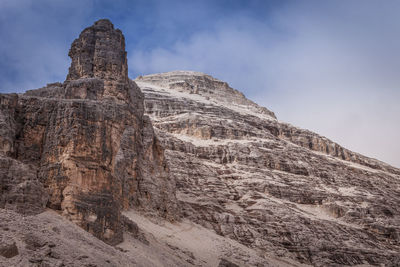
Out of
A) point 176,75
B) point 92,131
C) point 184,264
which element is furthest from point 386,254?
point 176,75

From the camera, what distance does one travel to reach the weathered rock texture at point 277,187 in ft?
163

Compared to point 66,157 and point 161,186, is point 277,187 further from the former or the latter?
point 66,157

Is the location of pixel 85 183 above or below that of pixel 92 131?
below

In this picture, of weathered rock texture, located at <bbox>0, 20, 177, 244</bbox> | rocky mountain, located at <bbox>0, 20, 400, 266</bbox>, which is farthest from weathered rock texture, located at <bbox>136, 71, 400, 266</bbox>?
weathered rock texture, located at <bbox>0, 20, 177, 244</bbox>

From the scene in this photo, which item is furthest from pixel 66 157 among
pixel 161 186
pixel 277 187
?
pixel 277 187

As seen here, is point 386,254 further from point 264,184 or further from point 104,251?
point 104,251

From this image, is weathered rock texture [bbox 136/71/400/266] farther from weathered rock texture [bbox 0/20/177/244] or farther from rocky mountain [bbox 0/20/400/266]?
weathered rock texture [bbox 0/20/177/244]

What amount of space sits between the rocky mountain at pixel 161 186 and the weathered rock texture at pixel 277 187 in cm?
24

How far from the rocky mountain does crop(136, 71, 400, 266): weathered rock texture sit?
239mm

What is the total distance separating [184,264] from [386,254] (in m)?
34.5

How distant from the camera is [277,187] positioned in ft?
204

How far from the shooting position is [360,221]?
59.6 metres

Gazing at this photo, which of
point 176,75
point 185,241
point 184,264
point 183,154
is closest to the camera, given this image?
point 184,264

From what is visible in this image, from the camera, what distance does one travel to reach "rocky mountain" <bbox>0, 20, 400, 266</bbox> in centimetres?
2128
